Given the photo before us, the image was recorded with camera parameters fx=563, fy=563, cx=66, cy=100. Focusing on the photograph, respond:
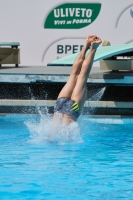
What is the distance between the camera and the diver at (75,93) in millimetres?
6840

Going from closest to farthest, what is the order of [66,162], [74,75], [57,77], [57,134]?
[66,162] < [57,134] < [74,75] < [57,77]

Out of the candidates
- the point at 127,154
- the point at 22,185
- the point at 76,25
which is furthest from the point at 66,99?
the point at 76,25

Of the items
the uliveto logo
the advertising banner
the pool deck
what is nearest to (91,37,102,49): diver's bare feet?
the pool deck

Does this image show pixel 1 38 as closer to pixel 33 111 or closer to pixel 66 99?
pixel 33 111

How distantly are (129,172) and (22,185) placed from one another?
1.14 meters

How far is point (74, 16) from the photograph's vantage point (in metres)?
12.8

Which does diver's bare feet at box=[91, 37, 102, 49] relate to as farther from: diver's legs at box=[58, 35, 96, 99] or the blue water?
the blue water

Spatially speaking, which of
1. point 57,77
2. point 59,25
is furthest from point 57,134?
point 59,25

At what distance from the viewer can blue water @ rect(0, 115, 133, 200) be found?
190 inches

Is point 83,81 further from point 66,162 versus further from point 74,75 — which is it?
point 66,162

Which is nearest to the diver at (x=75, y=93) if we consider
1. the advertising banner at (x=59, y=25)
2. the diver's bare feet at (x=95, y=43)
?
the diver's bare feet at (x=95, y=43)

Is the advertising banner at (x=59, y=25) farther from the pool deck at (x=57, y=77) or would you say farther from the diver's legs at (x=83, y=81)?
the diver's legs at (x=83, y=81)

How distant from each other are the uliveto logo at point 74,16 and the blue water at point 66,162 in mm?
4798

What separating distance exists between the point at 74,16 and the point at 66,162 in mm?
7312
